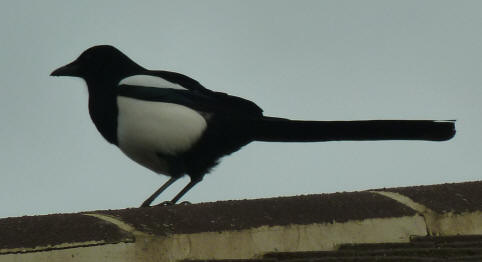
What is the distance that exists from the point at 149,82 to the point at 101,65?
17.2 inches

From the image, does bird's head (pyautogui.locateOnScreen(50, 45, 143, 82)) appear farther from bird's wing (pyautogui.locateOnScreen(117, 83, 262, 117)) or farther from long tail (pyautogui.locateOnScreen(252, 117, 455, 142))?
long tail (pyautogui.locateOnScreen(252, 117, 455, 142))

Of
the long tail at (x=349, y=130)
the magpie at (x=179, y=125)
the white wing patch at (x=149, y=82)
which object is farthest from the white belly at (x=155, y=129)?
the long tail at (x=349, y=130)

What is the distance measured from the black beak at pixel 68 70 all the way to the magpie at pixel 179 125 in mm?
319

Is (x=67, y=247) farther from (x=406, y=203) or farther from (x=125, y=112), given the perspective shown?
(x=125, y=112)

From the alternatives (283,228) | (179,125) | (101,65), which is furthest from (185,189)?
(283,228)

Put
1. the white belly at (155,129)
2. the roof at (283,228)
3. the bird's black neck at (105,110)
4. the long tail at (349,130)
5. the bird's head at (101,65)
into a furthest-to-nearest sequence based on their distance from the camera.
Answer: the bird's head at (101,65) < the bird's black neck at (105,110) < the white belly at (155,129) < the long tail at (349,130) < the roof at (283,228)

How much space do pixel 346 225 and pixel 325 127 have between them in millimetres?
1479

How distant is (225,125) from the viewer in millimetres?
4809

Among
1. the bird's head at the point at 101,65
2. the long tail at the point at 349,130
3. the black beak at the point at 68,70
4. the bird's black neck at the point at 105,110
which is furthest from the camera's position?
the black beak at the point at 68,70

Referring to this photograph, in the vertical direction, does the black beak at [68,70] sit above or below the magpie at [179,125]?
above

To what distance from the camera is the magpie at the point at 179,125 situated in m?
4.71

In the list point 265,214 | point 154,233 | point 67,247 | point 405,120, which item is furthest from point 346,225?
point 405,120

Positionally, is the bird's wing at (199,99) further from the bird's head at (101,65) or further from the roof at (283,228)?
the roof at (283,228)

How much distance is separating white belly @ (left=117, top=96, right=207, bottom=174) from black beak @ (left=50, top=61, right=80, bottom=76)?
58 centimetres
